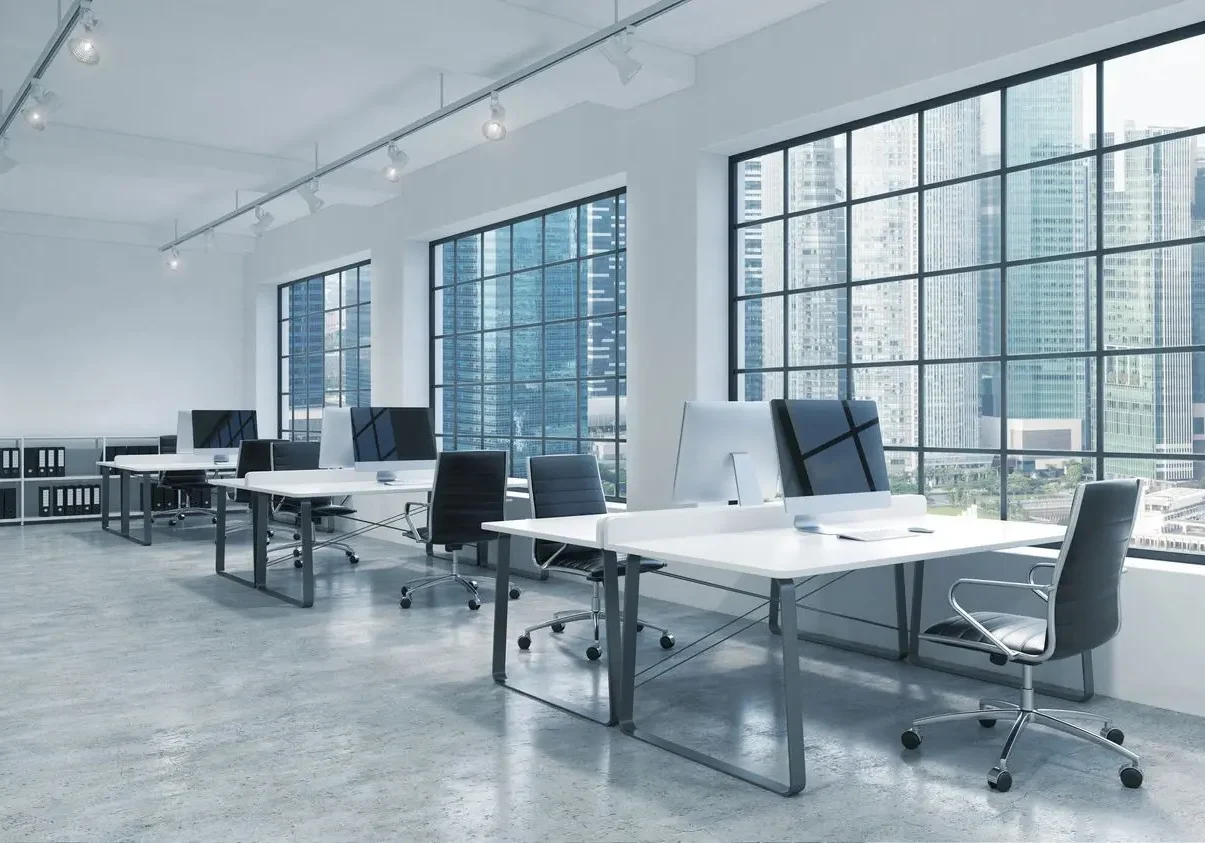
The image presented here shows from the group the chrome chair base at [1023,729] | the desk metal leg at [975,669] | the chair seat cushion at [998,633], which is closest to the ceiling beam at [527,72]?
the desk metal leg at [975,669]

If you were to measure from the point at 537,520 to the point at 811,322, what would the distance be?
6.97 ft

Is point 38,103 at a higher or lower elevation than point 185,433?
higher

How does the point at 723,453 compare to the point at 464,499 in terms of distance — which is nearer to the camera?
the point at 723,453

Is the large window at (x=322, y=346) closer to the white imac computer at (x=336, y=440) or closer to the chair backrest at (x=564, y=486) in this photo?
the white imac computer at (x=336, y=440)

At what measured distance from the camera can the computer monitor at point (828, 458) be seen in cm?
385

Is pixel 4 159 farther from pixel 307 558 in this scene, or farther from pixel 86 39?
pixel 307 558

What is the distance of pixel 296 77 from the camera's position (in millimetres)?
6289

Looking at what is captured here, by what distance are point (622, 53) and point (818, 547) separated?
2.74 m

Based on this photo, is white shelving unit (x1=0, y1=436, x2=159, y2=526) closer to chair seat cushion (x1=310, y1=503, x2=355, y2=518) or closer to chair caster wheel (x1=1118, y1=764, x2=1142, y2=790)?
chair seat cushion (x1=310, y1=503, x2=355, y2=518)

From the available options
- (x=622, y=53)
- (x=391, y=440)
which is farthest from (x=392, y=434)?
(x=622, y=53)

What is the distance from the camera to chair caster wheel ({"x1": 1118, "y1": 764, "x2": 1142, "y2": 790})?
3.04 m

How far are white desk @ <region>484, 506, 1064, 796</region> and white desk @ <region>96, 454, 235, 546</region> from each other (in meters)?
5.44

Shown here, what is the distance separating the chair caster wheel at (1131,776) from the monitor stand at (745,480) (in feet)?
5.72

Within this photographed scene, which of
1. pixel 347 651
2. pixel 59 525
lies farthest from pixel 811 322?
pixel 59 525
